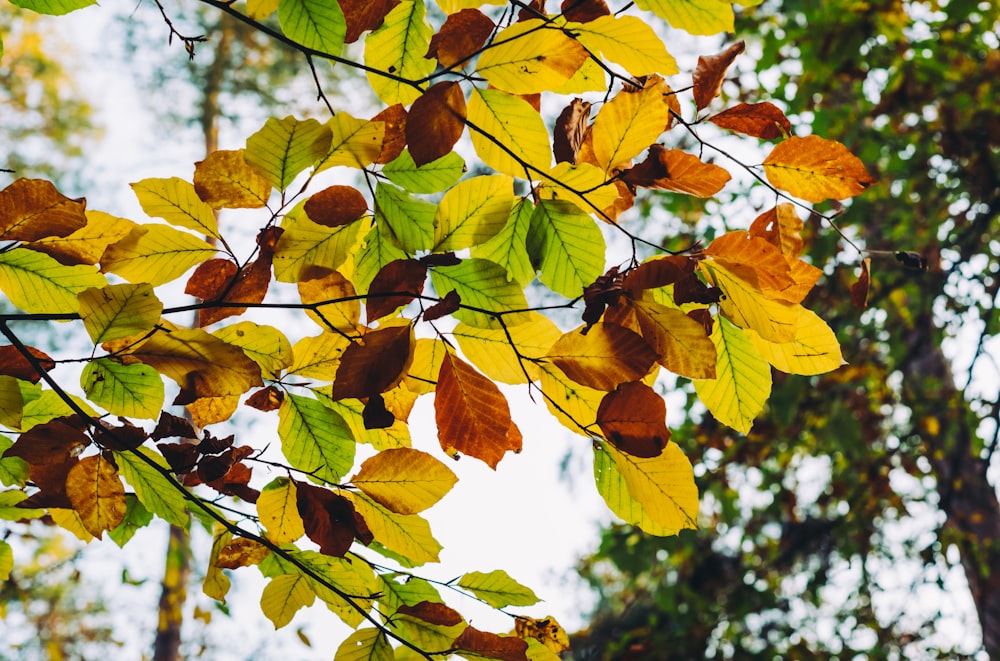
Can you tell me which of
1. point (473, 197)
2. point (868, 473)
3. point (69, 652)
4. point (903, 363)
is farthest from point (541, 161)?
point (69, 652)

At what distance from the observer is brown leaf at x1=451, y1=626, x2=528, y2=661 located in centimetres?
59

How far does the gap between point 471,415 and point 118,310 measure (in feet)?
0.97

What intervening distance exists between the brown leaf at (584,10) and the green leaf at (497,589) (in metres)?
0.55

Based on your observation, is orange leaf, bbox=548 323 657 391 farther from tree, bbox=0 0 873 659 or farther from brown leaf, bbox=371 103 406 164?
brown leaf, bbox=371 103 406 164

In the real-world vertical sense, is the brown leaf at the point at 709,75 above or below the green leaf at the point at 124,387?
above

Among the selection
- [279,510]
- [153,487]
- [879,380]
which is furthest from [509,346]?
[879,380]

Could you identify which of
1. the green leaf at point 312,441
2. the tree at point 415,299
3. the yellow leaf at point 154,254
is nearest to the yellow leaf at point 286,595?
the tree at point 415,299

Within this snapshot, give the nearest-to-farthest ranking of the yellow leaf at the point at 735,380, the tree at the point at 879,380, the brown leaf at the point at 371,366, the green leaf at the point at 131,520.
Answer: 1. the brown leaf at the point at 371,366
2. the yellow leaf at the point at 735,380
3. the green leaf at the point at 131,520
4. the tree at the point at 879,380

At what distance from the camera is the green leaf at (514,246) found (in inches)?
27.5

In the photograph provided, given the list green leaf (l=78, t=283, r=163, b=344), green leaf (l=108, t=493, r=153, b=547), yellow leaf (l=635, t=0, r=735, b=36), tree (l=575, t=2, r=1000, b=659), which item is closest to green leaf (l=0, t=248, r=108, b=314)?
green leaf (l=78, t=283, r=163, b=344)

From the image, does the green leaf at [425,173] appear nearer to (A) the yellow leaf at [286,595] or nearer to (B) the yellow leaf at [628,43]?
(B) the yellow leaf at [628,43]

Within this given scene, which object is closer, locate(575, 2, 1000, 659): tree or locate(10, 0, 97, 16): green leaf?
locate(10, 0, 97, 16): green leaf

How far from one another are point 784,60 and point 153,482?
3683 millimetres

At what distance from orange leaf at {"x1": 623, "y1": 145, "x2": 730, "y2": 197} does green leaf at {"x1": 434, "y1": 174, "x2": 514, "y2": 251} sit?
13 cm
